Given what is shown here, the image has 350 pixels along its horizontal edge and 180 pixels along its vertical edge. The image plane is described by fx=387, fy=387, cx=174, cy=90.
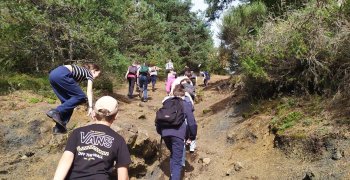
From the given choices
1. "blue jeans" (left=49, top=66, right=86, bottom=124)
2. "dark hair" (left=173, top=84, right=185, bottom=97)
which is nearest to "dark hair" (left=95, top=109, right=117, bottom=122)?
"blue jeans" (left=49, top=66, right=86, bottom=124)

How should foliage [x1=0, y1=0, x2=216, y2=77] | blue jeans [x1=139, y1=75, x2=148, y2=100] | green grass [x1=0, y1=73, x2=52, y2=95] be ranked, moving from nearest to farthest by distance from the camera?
green grass [x1=0, y1=73, x2=52, y2=95] → foliage [x1=0, y1=0, x2=216, y2=77] → blue jeans [x1=139, y1=75, x2=148, y2=100]

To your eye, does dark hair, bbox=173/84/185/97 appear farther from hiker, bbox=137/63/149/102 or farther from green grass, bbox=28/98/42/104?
hiker, bbox=137/63/149/102

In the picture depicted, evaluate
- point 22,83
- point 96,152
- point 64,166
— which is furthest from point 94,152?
point 22,83

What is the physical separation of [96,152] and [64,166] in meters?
0.29

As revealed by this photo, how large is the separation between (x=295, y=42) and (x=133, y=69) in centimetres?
808

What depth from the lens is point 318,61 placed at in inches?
351

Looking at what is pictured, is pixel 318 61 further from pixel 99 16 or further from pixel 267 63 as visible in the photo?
pixel 99 16

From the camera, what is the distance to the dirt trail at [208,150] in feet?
24.5

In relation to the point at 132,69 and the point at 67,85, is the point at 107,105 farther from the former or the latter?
the point at 132,69

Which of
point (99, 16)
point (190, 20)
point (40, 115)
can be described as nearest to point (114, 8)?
point (99, 16)

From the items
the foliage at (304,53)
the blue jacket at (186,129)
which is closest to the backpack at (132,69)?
the foliage at (304,53)

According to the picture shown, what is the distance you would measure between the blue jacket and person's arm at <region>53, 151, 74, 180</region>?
3305 millimetres

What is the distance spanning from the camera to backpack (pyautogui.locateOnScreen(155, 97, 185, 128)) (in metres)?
6.51

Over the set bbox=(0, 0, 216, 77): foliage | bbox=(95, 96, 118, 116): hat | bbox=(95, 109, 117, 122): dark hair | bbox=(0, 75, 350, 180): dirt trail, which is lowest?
bbox=(0, 75, 350, 180): dirt trail
